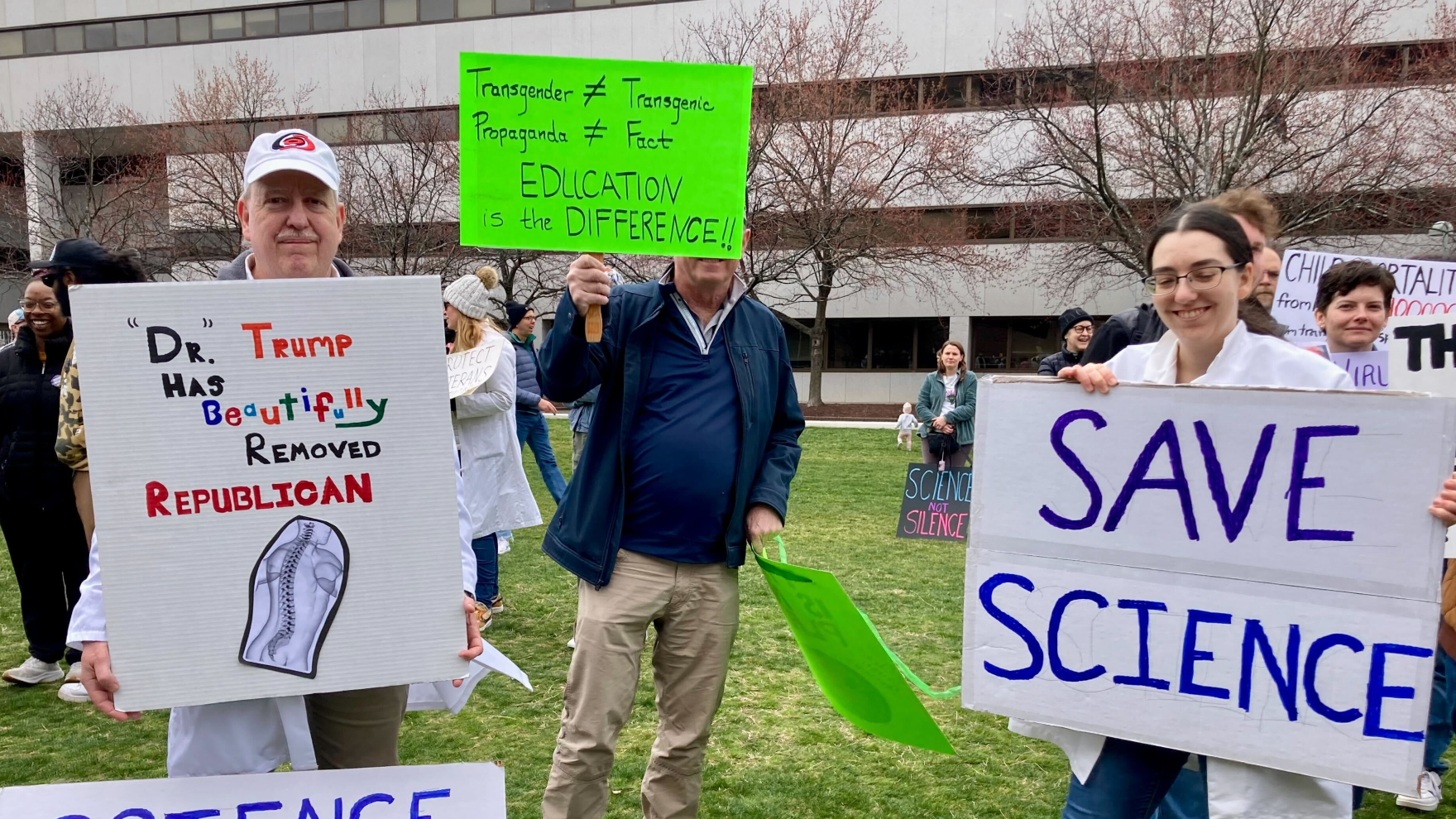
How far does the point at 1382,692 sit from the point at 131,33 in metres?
34.9

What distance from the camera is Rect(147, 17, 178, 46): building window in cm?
2866

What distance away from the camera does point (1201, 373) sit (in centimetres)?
226

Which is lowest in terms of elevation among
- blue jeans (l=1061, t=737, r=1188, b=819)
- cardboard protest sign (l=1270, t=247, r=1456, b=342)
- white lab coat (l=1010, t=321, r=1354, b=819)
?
blue jeans (l=1061, t=737, r=1188, b=819)

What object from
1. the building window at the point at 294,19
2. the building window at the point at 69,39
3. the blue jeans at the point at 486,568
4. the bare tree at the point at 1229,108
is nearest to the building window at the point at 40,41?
the building window at the point at 69,39

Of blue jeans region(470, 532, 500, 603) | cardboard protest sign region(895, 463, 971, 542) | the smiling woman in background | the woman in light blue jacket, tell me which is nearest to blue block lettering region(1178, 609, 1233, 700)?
blue jeans region(470, 532, 500, 603)

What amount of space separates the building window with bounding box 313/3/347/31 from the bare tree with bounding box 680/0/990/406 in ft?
35.2

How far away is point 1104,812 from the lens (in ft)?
7.30

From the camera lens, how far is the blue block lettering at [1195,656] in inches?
80.0

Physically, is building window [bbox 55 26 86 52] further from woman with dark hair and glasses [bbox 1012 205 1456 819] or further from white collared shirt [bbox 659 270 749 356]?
woman with dark hair and glasses [bbox 1012 205 1456 819]

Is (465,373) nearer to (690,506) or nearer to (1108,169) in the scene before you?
(690,506)

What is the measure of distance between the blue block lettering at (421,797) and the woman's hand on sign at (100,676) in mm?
552

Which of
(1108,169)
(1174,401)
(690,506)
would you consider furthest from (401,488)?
(1108,169)

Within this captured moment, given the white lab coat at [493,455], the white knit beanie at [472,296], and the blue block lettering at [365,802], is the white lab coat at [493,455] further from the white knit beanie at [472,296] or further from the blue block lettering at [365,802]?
the blue block lettering at [365,802]

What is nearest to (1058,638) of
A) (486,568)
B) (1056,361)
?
(486,568)
